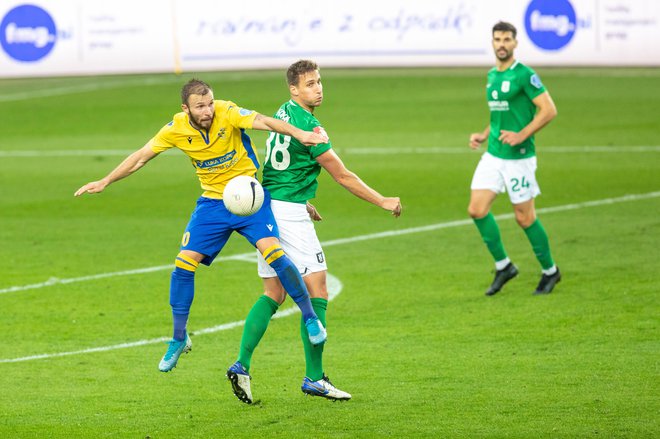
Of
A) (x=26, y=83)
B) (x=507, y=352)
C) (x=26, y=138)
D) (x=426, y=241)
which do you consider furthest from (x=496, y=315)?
(x=26, y=83)

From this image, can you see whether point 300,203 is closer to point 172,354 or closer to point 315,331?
point 315,331

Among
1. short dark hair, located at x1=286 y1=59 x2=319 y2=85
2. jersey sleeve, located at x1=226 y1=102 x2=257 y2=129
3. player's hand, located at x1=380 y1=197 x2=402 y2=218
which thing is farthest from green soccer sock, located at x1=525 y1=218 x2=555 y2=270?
jersey sleeve, located at x1=226 y1=102 x2=257 y2=129

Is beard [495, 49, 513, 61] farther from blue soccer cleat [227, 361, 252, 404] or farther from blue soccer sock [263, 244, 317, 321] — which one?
blue soccer cleat [227, 361, 252, 404]

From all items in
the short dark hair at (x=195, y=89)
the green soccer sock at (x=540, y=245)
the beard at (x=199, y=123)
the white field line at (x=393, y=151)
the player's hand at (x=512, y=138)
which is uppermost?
the short dark hair at (x=195, y=89)

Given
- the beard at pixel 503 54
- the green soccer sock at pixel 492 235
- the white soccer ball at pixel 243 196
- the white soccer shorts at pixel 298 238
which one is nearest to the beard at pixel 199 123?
the white soccer ball at pixel 243 196

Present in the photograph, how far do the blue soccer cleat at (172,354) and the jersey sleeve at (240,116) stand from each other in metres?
1.49

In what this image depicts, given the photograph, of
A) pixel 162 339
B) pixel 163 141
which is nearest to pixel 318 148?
pixel 163 141

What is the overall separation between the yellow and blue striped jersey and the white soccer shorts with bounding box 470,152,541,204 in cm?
368

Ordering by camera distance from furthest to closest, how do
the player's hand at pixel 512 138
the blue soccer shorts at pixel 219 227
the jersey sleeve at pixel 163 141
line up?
the player's hand at pixel 512 138 < the jersey sleeve at pixel 163 141 < the blue soccer shorts at pixel 219 227

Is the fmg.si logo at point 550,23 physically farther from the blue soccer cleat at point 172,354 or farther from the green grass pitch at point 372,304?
the blue soccer cleat at point 172,354

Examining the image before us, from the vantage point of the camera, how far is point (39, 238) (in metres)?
14.8

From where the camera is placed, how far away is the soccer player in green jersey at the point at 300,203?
8.20 meters

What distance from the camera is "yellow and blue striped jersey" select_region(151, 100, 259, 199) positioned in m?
8.34

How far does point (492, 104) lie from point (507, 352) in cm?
319
